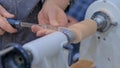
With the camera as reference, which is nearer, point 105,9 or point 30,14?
point 105,9

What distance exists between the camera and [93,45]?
0.60m

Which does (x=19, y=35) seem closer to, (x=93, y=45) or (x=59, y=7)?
(x=59, y=7)

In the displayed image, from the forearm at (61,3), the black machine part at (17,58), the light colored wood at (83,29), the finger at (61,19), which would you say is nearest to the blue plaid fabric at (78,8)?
the forearm at (61,3)

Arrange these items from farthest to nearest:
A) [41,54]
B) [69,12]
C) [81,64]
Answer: [69,12] < [81,64] < [41,54]

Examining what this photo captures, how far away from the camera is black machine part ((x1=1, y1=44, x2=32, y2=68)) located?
0.37m

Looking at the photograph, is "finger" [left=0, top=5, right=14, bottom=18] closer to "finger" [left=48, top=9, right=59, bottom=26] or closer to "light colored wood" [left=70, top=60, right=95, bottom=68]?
"finger" [left=48, top=9, right=59, bottom=26]

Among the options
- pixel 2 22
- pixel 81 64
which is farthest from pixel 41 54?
pixel 2 22

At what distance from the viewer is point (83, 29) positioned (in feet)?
1.65

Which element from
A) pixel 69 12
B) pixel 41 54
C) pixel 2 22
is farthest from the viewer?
pixel 69 12

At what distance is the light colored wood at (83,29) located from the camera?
1.59ft

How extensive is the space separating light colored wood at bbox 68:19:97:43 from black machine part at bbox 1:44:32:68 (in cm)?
13

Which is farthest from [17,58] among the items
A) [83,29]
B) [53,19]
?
[53,19]

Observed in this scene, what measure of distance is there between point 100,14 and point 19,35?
1.07 feet

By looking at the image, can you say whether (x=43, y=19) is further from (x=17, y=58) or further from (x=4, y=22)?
(x=17, y=58)
